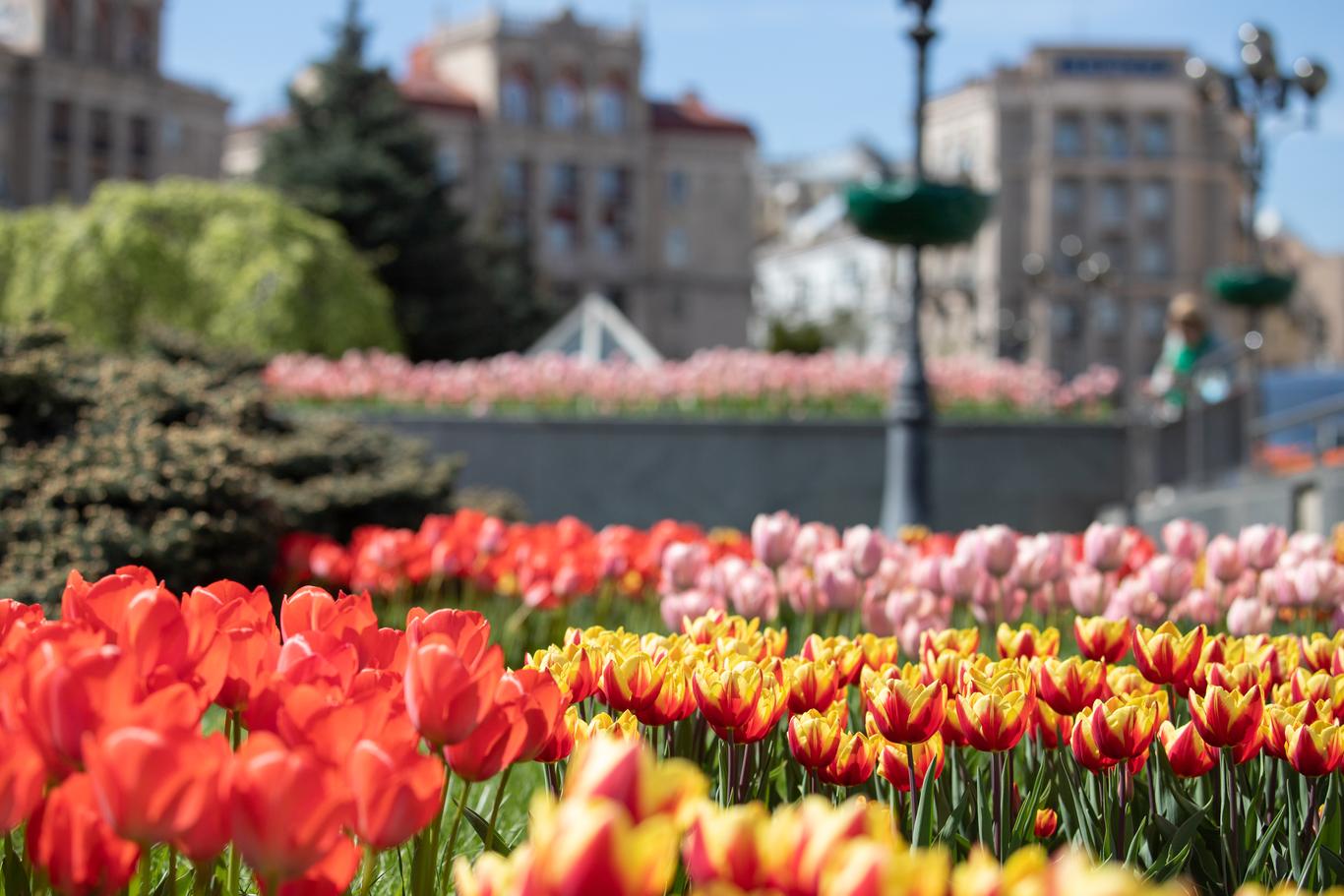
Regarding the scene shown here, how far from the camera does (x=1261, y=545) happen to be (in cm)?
383

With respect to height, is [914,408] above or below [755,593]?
above

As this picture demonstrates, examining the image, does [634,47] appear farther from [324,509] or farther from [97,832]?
[97,832]

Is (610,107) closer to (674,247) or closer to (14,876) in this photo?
(674,247)

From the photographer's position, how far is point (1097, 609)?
3.70 metres

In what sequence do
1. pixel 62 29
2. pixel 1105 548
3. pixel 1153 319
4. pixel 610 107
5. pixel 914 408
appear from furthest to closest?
pixel 1153 319, pixel 610 107, pixel 62 29, pixel 914 408, pixel 1105 548

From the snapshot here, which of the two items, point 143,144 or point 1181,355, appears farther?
point 143,144

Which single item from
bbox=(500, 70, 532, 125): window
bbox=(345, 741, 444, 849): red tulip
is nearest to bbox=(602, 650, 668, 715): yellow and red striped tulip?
bbox=(345, 741, 444, 849): red tulip

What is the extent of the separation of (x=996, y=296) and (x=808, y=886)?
85.7 meters

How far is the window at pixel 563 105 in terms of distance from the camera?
254 feet

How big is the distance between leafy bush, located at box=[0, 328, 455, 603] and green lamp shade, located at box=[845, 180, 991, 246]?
3.09 meters

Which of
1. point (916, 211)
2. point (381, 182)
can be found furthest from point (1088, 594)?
point (381, 182)

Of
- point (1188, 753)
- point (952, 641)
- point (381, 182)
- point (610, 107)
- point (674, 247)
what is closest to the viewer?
point (1188, 753)

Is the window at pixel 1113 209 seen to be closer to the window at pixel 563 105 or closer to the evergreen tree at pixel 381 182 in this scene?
the window at pixel 563 105

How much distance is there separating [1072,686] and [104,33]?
73.0 metres
